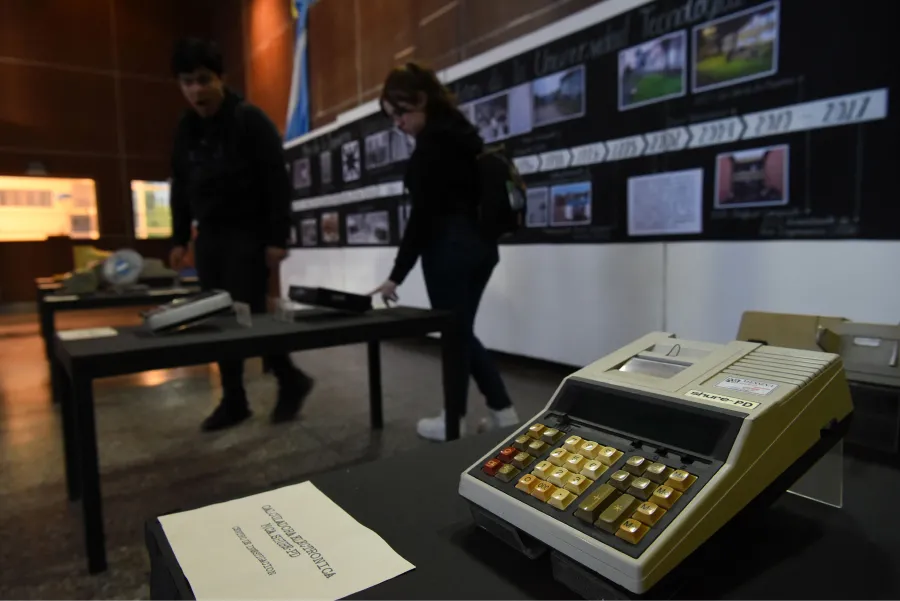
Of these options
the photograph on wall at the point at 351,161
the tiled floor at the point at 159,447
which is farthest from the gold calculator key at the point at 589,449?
the photograph on wall at the point at 351,161

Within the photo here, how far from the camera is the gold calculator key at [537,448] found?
16.3 inches

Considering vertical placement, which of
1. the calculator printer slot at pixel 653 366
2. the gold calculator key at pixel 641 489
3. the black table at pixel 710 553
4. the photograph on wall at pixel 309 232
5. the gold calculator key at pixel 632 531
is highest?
the photograph on wall at pixel 309 232

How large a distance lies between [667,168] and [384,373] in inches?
62.5

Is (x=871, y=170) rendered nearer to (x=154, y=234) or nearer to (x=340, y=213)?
(x=340, y=213)

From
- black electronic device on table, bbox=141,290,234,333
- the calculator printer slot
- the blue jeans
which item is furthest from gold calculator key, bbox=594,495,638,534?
the blue jeans

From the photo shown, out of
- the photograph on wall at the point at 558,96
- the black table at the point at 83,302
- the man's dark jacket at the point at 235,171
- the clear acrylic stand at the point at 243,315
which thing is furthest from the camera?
the photograph on wall at the point at 558,96

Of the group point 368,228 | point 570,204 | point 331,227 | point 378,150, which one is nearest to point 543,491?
point 570,204

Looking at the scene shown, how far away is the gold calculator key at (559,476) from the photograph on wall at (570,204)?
2285 mm

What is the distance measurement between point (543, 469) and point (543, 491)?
0.02 meters

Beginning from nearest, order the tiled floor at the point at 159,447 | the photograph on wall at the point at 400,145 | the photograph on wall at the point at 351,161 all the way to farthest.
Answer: the tiled floor at the point at 159,447, the photograph on wall at the point at 400,145, the photograph on wall at the point at 351,161

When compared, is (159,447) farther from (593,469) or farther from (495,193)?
(593,469)

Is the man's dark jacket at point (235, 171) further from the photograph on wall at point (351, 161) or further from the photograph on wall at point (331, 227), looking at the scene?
the photograph on wall at point (331, 227)

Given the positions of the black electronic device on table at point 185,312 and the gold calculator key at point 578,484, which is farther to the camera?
the black electronic device on table at point 185,312

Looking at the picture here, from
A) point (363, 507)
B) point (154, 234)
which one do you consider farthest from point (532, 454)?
point (154, 234)
